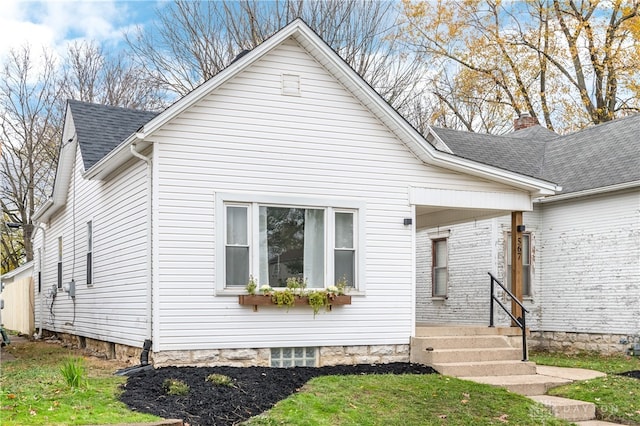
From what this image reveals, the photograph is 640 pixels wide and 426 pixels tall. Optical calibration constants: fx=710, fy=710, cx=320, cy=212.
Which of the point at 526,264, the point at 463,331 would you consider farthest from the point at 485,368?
the point at 526,264

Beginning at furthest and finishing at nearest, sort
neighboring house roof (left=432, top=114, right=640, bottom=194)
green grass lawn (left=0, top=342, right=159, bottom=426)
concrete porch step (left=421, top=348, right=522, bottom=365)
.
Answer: neighboring house roof (left=432, top=114, right=640, bottom=194) → concrete porch step (left=421, top=348, right=522, bottom=365) → green grass lawn (left=0, top=342, right=159, bottom=426)

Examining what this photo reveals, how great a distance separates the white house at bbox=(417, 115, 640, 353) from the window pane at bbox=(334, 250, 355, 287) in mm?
6389

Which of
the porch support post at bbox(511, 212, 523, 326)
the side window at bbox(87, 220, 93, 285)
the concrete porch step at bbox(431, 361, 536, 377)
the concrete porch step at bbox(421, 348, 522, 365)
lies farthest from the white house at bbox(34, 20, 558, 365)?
the side window at bbox(87, 220, 93, 285)

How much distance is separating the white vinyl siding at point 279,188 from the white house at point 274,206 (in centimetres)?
2

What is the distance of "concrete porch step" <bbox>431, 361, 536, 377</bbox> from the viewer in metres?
10.5

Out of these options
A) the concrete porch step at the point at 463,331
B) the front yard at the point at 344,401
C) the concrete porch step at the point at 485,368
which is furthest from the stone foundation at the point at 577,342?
the concrete porch step at the point at 485,368

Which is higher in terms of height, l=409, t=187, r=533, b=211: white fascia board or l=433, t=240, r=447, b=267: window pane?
l=409, t=187, r=533, b=211: white fascia board

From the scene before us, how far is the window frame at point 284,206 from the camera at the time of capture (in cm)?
1025

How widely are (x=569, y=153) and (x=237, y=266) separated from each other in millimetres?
11264

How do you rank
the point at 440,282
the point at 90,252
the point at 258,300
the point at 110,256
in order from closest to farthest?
the point at 258,300
the point at 110,256
the point at 90,252
the point at 440,282

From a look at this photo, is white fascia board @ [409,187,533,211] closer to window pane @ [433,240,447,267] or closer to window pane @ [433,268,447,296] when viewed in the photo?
window pane @ [433,240,447,267]

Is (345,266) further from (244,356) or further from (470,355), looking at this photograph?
(470,355)

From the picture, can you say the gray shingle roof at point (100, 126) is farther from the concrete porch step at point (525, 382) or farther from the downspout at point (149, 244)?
the concrete porch step at point (525, 382)

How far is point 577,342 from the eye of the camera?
15992mm
